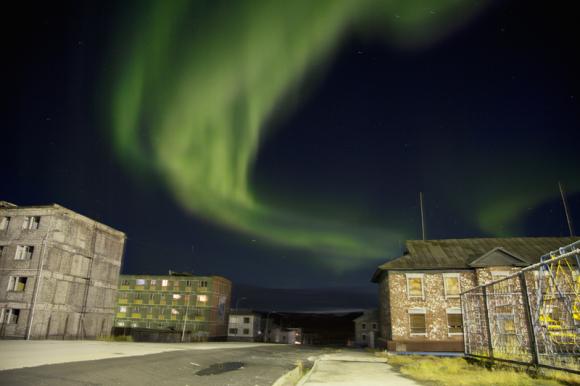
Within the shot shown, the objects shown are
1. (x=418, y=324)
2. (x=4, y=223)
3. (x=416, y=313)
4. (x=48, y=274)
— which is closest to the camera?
(x=48, y=274)

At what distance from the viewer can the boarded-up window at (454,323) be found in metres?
29.2

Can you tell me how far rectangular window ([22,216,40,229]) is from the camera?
3038cm

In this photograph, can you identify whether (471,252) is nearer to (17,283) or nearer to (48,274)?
(48,274)

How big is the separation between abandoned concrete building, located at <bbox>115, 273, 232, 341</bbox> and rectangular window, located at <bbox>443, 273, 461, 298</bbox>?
57.9 meters

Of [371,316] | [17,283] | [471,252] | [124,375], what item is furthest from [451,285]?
[371,316]

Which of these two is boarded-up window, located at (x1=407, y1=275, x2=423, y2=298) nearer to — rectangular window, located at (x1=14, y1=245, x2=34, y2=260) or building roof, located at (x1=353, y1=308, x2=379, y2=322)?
rectangular window, located at (x1=14, y1=245, x2=34, y2=260)

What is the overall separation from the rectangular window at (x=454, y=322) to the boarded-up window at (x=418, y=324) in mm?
1991

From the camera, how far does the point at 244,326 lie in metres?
83.9

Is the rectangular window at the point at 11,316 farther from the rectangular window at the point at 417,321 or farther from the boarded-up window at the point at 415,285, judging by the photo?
the boarded-up window at the point at 415,285

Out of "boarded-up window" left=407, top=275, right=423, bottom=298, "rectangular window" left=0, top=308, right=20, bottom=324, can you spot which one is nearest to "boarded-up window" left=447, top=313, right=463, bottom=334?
"boarded-up window" left=407, top=275, right=423, bottom=298

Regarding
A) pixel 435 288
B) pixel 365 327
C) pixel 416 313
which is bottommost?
pixel 365 327

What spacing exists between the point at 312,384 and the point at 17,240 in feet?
103

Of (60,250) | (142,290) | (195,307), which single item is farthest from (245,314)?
(60,250)

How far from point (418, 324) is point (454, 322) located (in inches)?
114
